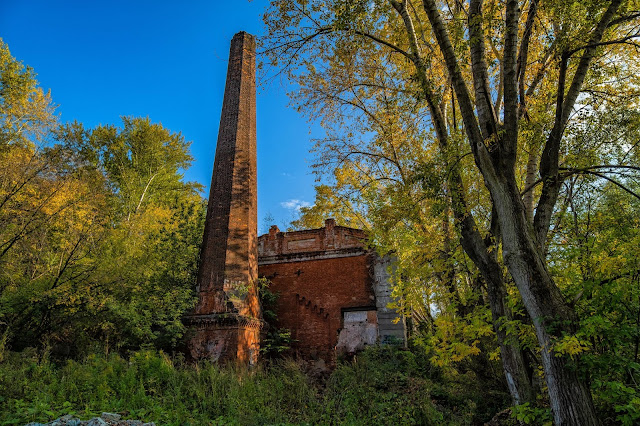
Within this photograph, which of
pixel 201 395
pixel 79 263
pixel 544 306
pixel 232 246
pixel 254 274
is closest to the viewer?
pixel 544 306

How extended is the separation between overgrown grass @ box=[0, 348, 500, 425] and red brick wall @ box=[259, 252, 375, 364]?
3.38 meters

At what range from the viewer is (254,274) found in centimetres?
1263

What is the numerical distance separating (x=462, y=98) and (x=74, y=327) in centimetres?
1137

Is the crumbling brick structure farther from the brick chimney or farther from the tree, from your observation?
the tree

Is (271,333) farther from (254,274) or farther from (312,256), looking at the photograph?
(312,256)

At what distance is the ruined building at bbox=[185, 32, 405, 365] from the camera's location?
11.0 meters

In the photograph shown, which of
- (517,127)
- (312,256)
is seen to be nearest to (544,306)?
(517,127)

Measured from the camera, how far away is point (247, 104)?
15.0 metres

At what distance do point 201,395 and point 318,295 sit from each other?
24.7ft

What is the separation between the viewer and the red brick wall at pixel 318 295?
13.7 m

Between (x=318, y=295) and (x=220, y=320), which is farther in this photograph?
(x=318, y=295)

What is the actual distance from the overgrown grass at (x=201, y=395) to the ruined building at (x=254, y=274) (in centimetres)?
147

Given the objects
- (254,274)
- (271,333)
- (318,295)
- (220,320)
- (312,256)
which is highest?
(312,256)

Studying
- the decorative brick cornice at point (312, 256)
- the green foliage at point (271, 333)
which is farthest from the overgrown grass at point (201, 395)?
the decorative brick cornice at point (312, 256)
